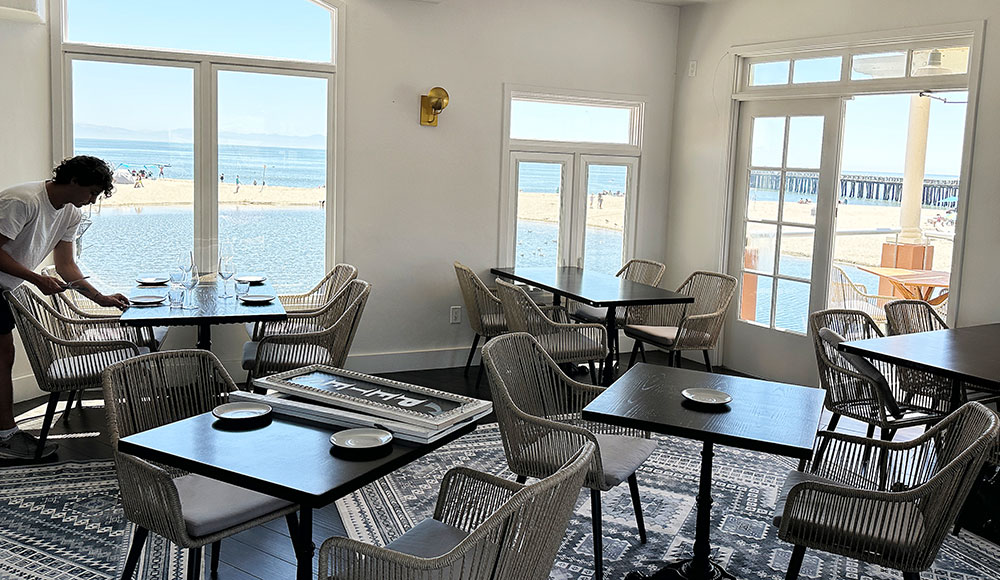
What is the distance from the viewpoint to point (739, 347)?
6.59 metres

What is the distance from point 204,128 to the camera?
5.58 metres

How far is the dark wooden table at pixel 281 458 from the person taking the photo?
79.6 inches

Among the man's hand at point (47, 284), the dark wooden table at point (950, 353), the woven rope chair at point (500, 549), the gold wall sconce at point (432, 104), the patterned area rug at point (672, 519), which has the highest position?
the gold wall sconce at point (432, 104)

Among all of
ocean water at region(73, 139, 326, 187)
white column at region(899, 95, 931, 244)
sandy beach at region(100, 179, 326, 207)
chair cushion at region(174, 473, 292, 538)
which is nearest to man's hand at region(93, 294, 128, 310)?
sandy beach at region(100, 179, 326, 207)

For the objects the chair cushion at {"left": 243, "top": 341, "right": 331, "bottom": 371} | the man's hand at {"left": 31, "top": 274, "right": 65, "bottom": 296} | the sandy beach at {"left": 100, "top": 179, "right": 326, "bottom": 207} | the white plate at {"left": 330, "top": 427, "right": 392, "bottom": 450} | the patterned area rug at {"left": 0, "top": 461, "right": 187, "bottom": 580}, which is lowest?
the patterned area rug at {"left": 0, "top": 461, "right": 187, "bottom": 580}

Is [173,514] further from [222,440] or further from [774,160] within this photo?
[774,160]

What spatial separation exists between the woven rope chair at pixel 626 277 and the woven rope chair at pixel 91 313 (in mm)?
2779

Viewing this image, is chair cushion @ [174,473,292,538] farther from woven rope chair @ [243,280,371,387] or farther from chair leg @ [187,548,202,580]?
woven rope chair @ [243,280,371,387]

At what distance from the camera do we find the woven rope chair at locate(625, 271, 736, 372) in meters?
5.63

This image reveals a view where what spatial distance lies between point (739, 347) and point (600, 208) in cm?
149

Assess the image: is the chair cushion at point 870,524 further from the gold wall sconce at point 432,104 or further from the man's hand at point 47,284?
the gold wall sconce at point 432,104

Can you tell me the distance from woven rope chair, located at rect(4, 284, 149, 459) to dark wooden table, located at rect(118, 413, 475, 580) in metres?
1.97

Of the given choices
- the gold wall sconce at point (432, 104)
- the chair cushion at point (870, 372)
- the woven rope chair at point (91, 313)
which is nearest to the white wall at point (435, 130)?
the gold wall sconce at point (432, 104)

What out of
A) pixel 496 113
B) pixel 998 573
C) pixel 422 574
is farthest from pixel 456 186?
pixel 422 574
